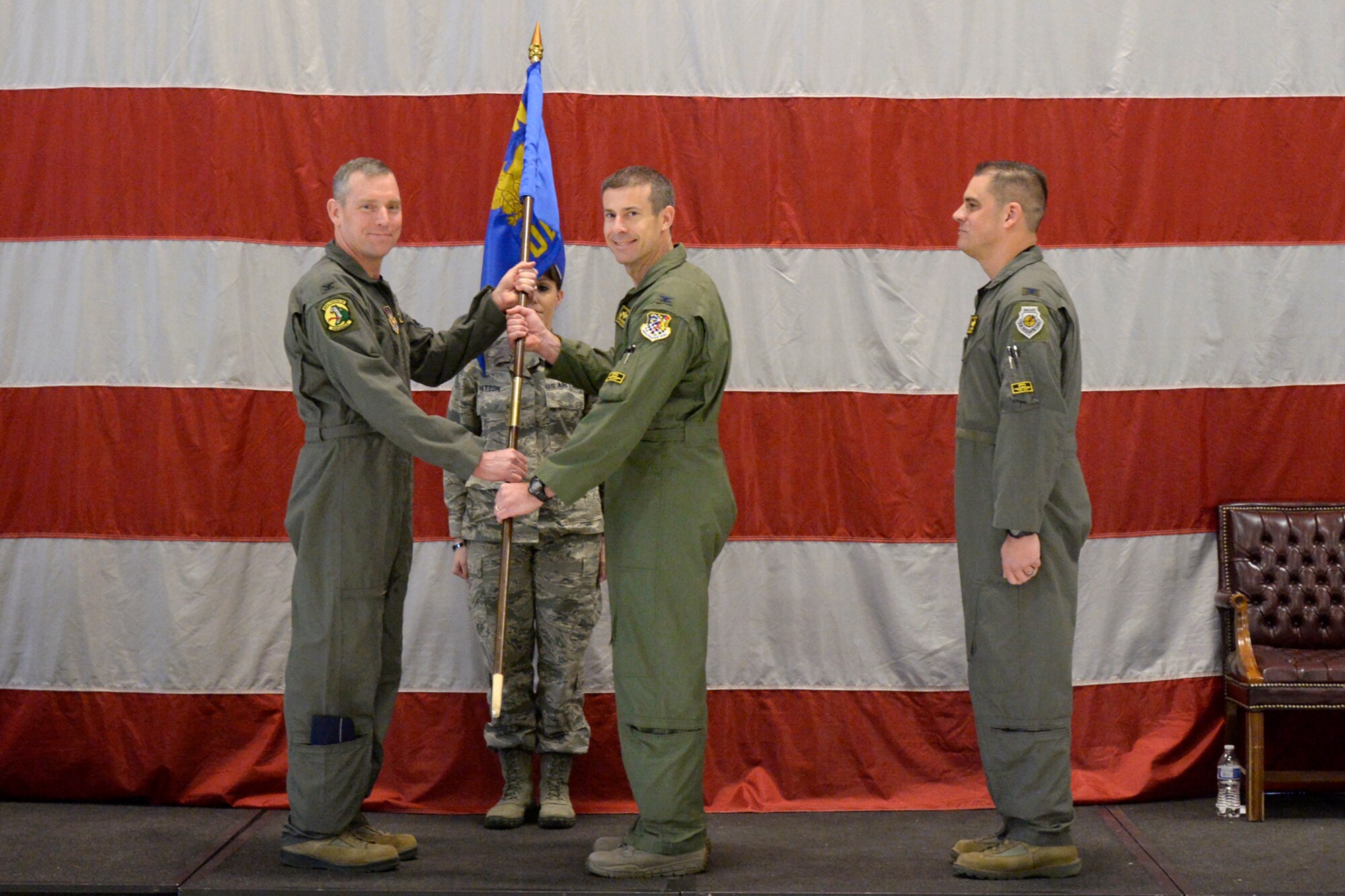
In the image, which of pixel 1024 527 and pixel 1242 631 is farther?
pixel 1242 631

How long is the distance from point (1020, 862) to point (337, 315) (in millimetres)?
2315

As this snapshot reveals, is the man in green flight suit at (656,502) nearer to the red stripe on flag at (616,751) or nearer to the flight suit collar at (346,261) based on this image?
the flight suit collar at (346,261)

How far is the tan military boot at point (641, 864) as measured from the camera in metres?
3.61

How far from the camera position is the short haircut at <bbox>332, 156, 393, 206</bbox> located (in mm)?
3703

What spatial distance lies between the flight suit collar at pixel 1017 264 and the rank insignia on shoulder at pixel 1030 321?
0.18 m

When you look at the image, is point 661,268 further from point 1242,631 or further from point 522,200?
point 1242,631

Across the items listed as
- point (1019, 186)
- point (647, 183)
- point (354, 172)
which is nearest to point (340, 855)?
point (354, 172)

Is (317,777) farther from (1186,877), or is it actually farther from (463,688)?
(1186,877)

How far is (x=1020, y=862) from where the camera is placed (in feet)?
11.8

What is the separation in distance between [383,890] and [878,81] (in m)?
2.94

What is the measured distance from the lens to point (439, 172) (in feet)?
14.7

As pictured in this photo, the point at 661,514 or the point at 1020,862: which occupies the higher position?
the point at 661,514

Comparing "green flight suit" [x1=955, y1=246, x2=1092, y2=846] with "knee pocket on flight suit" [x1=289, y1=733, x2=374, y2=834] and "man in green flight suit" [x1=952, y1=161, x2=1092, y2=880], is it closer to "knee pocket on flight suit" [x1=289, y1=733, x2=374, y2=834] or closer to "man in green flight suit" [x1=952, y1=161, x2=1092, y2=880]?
"man in green flight suit" [x1=952, y1=161, x2=1092, y2=880]

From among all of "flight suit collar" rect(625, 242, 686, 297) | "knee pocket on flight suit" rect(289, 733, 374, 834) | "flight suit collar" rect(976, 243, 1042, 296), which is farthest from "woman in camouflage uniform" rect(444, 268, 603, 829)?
→ "flight suit collar" rect(976, 243, 1042, 296)
